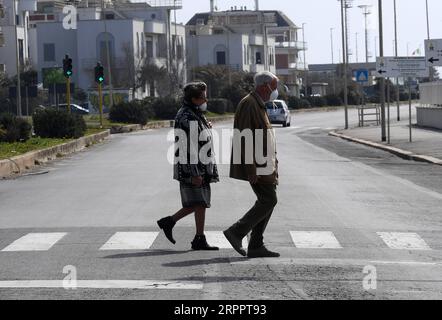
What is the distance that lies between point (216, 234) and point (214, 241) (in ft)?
2.13

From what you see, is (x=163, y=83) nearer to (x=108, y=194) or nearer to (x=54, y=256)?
(x=108, y=194)

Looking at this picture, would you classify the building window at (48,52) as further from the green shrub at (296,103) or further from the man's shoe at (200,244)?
the man's shoe at (200,244)

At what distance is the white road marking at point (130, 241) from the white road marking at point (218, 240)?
0.66 meters

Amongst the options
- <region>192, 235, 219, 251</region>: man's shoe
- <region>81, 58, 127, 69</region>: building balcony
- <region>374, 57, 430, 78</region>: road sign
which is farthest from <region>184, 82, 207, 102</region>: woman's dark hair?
<region>81, 58, 127, 69</region>: building balcony

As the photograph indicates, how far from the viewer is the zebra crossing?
12977mm

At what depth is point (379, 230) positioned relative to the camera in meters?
14.6

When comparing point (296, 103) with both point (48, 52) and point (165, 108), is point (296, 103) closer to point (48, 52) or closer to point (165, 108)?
point (48, 52)

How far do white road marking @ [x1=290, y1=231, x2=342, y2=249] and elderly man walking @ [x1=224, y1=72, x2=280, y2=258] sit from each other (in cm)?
102

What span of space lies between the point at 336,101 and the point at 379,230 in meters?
99.6

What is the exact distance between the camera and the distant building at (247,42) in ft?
430

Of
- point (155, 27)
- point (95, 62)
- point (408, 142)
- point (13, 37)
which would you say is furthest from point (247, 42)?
point (408, 142)

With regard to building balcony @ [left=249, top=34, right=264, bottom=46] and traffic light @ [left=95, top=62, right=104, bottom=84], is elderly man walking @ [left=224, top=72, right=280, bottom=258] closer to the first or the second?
traffic light @ [left=95, top=62, right=104, bottom=84]

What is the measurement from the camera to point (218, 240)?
1362 cm
